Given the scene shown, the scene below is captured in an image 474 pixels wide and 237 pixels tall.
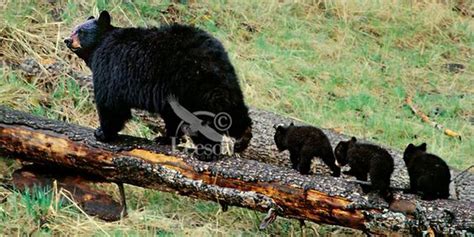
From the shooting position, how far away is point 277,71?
8719 millimetres

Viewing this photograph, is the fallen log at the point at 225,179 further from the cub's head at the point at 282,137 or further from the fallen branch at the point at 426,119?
the fallen branch at the point at 426,119

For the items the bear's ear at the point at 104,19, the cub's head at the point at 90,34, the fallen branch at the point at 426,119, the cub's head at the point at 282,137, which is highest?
the bear's ear at the point at 104,19

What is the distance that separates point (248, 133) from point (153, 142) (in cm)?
64

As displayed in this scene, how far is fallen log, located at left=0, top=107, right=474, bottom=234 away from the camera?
13.5ft

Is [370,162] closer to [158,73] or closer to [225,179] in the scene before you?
[225,179]

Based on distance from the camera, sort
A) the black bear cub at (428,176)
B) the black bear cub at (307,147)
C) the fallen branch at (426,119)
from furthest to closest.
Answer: the fallen branch at (426,119) → the black bear cub at (307,147) → the black bear cub at (428,176)

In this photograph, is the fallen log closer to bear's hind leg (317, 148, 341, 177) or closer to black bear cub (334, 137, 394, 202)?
black bear cub (334, 137, 394, 202)

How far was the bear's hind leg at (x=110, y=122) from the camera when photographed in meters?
4.97

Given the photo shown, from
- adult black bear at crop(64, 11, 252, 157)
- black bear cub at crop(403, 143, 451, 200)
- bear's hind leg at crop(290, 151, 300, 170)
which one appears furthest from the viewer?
bear's hind leg at crop(290, 151, 300, 170)

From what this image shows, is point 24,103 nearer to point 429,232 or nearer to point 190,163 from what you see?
point 190,163

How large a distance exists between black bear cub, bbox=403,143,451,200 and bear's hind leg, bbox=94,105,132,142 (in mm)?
1931

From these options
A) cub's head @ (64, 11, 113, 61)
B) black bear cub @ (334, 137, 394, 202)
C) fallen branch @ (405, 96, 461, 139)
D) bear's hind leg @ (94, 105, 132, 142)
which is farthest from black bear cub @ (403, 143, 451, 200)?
fallen branch @ (405, 96, 461, 139)

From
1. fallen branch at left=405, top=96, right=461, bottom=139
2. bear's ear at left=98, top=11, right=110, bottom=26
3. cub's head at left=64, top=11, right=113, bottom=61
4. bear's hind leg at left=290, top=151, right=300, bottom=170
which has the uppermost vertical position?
bear's ear at left=98, top=11, right=110, bottom=26

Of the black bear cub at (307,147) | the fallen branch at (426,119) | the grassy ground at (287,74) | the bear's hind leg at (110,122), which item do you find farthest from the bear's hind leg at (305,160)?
the fallen branch at (426,119)
